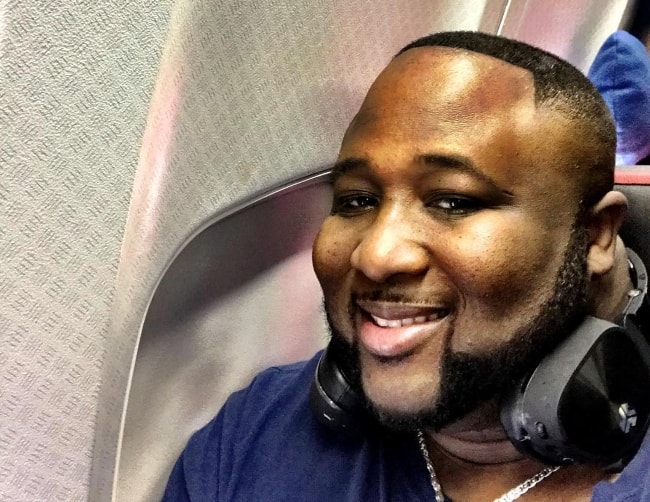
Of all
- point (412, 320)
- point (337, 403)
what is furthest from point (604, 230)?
point (337, 403)

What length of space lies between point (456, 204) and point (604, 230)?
201mm

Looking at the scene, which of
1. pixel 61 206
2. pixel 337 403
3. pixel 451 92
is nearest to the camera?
pixel 61 206

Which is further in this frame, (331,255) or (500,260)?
(331,255)

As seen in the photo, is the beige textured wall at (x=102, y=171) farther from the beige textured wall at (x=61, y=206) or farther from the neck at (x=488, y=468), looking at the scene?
the neck at (x=488, y=468)

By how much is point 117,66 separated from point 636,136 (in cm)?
97

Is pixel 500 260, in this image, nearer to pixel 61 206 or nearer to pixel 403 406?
pixel 403 406

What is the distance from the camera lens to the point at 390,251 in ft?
2.18

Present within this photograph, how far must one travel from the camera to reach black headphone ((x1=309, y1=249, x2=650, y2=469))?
65cm

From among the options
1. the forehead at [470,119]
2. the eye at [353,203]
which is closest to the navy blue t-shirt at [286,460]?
the eye at [353,203]

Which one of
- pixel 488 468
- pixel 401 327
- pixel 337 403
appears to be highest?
pixel 401 327

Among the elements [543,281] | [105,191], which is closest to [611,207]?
[543,281]

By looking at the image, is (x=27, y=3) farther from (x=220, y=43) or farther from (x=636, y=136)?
(x=636, y=136)

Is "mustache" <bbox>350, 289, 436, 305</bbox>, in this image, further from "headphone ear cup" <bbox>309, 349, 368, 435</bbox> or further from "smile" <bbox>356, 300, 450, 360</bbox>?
"headphone ear cup" <bbox>309, 349, 368, 435</bbox>

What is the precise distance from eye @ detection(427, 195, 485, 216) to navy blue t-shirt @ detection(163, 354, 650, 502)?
1.15 feet
